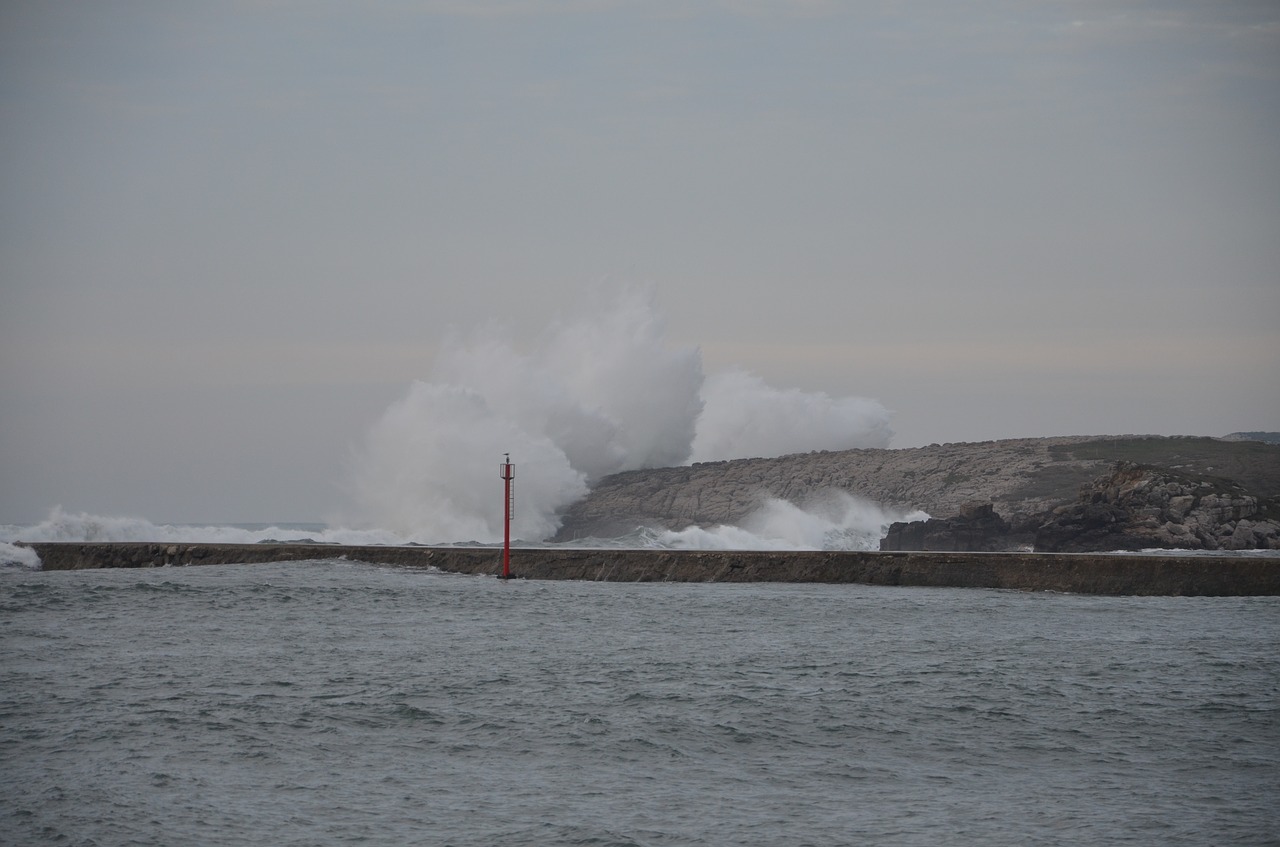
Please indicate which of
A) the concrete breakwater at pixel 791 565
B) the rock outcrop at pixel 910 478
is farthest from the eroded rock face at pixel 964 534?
the rock outcrop at pixel 910 478

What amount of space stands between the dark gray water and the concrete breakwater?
3.00 m

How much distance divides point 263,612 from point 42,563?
1255 cm

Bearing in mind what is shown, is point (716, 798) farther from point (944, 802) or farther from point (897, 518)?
point (897, 518)

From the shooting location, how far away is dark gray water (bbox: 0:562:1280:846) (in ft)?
29.4

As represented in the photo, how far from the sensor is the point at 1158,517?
40312mm

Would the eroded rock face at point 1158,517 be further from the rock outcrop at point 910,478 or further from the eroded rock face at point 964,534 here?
the rock outcrop at point 910,478

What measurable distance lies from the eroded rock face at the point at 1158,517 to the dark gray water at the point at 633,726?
1710 cm

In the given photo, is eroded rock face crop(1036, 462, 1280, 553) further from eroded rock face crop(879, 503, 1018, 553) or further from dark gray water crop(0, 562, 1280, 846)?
dark gray water crop(0, 562, 1280, 846)

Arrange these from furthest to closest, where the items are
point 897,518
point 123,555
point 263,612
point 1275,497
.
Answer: point 897,518
point 1275,497
point 123,555
point 263,612

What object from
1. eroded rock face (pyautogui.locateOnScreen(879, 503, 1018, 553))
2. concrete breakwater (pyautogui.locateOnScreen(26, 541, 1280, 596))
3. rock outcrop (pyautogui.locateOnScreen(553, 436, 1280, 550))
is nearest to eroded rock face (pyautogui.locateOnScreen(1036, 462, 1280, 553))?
eroded rock face (pyautogui.locateOnScreen(879, 503, 1018, 553))

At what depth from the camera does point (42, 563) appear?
31016mm

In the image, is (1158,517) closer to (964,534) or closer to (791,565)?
(964,534)

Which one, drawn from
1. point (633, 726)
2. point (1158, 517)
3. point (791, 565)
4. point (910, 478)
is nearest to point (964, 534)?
point (1158, 517)

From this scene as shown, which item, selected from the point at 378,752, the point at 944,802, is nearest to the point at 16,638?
the point at 378,752
